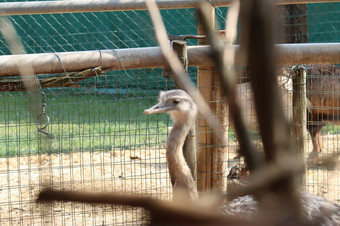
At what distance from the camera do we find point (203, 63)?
362 cm

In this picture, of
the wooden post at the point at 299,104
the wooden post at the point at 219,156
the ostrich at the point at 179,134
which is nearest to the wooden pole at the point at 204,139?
the wooden post at the point at 219,156

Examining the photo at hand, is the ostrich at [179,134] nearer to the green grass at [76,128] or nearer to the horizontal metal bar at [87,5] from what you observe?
the green grass at [76,128]

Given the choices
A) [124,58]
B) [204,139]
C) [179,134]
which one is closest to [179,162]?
[179,134]

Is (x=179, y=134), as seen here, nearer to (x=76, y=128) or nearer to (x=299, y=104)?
(x=299, y=104)

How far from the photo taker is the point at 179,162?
3.64 m

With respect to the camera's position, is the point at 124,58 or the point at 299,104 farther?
the point at 299,104

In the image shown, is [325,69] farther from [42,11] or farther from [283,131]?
[283,131]

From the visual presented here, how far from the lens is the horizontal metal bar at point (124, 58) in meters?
3.29

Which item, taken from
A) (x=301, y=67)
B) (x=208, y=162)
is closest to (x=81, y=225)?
(x=208, y=162)

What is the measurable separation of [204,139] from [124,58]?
902 mm

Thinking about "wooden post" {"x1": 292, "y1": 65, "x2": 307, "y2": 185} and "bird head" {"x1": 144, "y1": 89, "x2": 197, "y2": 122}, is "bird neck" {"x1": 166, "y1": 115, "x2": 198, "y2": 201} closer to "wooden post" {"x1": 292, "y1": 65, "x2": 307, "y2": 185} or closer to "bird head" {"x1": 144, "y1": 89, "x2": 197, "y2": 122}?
"bird head" {"x1": 144, "y1": 89, "x2": 197, "y2": 122}

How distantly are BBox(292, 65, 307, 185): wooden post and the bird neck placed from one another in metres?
0.96

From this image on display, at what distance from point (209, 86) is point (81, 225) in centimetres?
147

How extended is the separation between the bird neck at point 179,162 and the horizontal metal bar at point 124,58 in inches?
19.6
